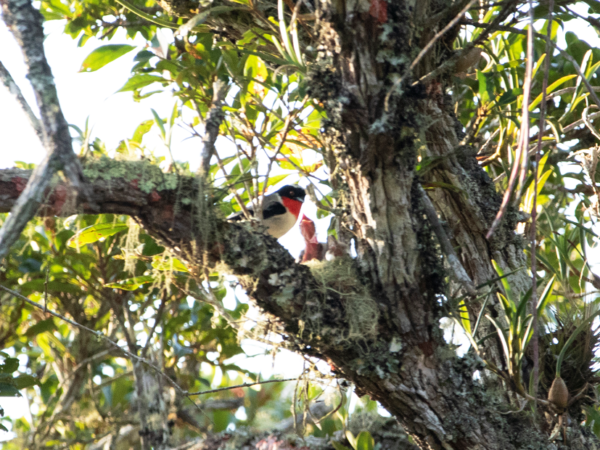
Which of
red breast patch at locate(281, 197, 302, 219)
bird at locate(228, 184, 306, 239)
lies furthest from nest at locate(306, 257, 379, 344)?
red breast patch at locate(281, 197, 302, 219)

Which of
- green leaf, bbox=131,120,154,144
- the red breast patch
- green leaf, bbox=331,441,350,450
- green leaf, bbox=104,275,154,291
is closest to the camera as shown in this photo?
green leaf, bbox=104,275,154,291

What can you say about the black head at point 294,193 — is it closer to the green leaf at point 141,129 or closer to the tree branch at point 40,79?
the green leaf at point 141,129

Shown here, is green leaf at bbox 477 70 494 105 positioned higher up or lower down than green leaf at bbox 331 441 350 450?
higher up

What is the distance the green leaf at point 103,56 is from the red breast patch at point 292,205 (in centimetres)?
233

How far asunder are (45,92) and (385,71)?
0.92m

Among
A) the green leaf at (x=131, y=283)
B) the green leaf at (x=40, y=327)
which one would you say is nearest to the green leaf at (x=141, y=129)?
the green leaf at (x=131, y=283)

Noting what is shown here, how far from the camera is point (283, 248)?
1725 millimetres

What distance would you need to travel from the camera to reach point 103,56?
8.18ft

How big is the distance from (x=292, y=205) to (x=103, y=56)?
2482 millimetres

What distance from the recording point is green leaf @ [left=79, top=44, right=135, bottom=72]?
248cm

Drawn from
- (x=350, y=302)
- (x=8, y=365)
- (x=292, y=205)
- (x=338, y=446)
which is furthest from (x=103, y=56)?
(x=292, y=205)

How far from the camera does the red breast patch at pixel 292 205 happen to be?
4.69m

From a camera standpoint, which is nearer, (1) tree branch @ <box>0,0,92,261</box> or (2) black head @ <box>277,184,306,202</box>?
(1) tree branch @ <box>0,0,92,261</box>

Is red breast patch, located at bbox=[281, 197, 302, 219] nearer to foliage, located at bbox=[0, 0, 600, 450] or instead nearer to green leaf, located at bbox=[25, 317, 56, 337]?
foliage, located at bbox=[0, 0, 600, 450]
